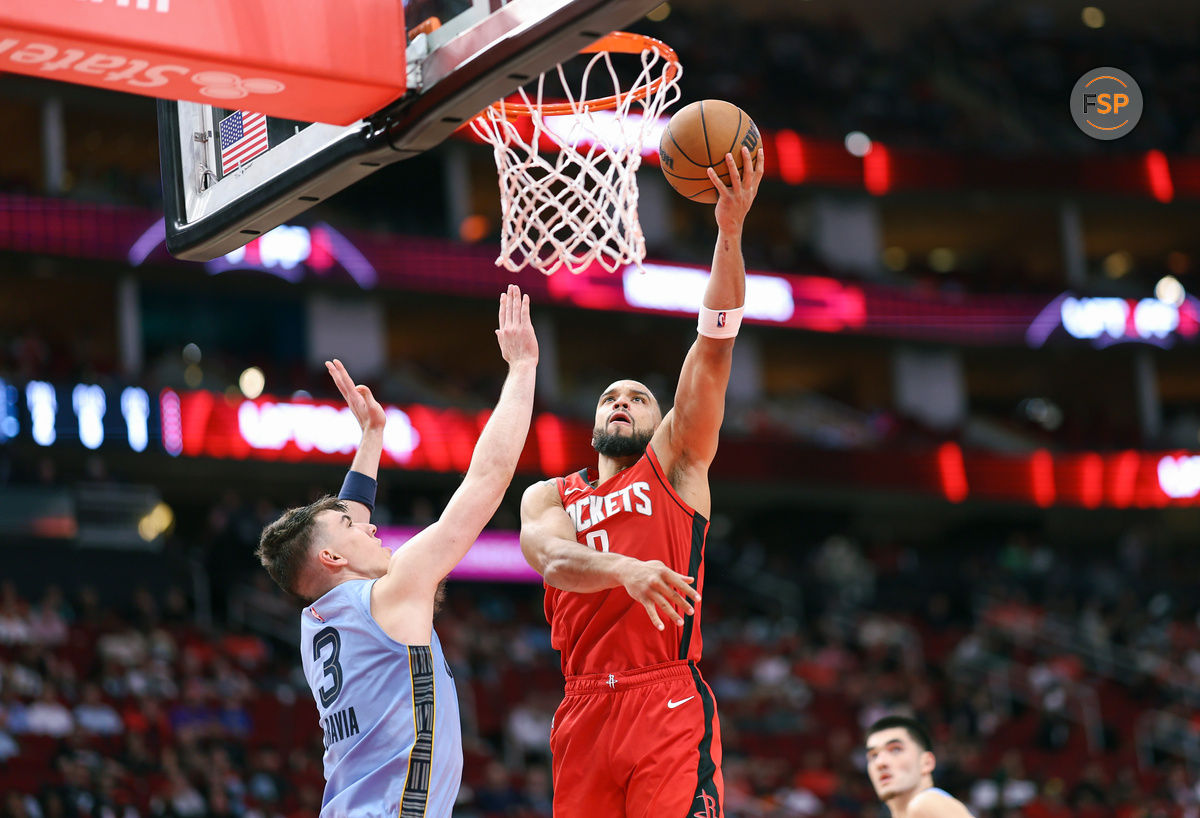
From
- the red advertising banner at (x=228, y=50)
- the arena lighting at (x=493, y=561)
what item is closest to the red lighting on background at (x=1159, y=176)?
the arena lighting at (x=493, y=561)

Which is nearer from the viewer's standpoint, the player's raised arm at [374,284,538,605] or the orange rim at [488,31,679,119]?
the player's raised arm at [374,284,538,605]

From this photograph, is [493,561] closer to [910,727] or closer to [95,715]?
Answer: [95,715]

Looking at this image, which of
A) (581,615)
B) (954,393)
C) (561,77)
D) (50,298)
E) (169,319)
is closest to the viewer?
(581,615)

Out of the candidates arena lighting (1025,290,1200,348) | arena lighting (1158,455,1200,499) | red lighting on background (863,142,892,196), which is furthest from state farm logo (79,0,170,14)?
arena lighting (1158,455,1200,499)

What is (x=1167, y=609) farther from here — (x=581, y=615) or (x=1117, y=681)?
(x=581, y=615)

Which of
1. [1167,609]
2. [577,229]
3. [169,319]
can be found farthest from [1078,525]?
[577,229]

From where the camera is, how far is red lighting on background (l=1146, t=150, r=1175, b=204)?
30672mm

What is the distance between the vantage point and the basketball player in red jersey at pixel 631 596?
192 inches

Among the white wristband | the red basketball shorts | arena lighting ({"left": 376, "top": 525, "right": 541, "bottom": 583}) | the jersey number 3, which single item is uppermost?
the white wristband

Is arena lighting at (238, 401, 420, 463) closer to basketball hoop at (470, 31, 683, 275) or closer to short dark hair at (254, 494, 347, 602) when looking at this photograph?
basketball hoop at (470, 31, 683, 275)

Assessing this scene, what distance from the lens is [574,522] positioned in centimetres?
533

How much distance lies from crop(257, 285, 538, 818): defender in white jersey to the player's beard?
3.72ft

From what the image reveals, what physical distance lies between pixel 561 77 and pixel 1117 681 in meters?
19.2

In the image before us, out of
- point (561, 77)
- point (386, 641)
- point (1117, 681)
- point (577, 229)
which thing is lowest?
point (1117, 681)
